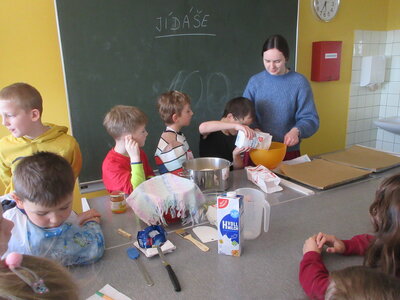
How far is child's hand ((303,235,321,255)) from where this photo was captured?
0.98 metres

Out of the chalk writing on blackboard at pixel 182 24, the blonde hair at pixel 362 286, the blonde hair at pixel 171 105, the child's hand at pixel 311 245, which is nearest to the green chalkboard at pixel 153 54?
the chalk writing on blackboard at pixel 182 24

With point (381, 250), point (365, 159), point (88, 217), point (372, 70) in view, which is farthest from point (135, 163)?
point (372, 70)

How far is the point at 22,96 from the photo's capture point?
5.20 feet

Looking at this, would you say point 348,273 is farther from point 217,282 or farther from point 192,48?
point 192,48

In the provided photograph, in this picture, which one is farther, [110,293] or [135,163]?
[135,163]

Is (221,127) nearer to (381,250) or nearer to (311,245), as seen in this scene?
(311,245)

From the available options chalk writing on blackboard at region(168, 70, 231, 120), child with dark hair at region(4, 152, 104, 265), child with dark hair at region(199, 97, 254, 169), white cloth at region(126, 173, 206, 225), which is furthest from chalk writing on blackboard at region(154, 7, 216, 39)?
child with dark hair at region(4, 152, 104, 265)

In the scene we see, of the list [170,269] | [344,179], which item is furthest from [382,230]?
[344,179]

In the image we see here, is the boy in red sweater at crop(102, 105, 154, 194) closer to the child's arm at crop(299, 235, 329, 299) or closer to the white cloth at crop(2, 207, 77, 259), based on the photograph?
the white cloth at crop(2, 207, 77, 259)

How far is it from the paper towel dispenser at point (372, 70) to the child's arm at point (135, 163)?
2.95m

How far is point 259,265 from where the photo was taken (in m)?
0.96

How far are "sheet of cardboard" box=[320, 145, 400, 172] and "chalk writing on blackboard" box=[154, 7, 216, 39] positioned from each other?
4.31 ft

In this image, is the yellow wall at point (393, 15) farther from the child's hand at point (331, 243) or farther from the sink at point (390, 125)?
the child's hand at point (331, 243)

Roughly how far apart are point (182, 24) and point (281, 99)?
0.96 m
